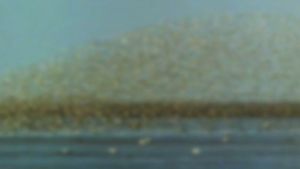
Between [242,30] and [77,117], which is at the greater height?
[242,30]

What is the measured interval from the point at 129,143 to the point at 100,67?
2.50 m

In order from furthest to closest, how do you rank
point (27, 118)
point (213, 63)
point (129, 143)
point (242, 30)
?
1. point (242, 30)
2. point (213, 63)
3. point (27, 118)
4. point (129, 143)

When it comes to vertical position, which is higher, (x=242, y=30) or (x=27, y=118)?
(x=242, y=30)

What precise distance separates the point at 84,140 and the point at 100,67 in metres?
2.37

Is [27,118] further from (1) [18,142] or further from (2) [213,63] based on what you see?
(2) [213,63]

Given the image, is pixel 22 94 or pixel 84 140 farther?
pixel 22 94

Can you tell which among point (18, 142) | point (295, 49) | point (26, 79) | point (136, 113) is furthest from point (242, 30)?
point (18, 142)

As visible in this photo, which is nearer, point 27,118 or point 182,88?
point 27,118

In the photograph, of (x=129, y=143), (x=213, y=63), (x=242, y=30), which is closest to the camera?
(x=129, y=143)

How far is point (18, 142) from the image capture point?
25.4 feet

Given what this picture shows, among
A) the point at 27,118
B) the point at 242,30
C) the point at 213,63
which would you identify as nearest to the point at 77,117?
the point at 27,118

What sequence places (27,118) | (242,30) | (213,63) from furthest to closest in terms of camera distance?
(242,30)
(213,63)
(27,118)

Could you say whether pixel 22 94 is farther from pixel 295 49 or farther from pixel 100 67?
pixel 295 49

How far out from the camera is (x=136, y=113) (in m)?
8.73
